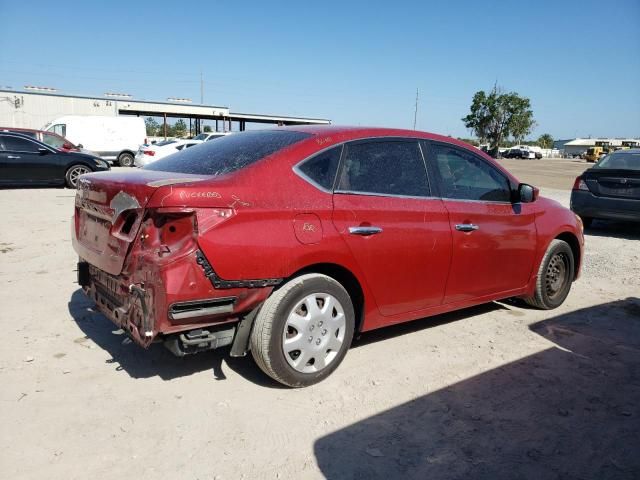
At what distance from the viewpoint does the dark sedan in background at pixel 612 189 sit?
876 cm

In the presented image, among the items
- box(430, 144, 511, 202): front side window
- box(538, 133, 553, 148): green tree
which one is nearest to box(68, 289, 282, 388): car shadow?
box(430, 144, 511, 202): front side window

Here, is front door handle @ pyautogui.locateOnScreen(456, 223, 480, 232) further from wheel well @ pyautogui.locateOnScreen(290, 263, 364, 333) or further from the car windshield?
the car windshield

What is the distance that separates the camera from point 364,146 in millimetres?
3682

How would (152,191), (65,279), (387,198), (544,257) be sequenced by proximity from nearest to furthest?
(152,191)
(387,198)
(544,257)
(65,279)

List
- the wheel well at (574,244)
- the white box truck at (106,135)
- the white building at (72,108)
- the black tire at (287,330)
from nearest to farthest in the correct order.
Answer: the black tire at (287,330)
the wheel well at (574,244)
the white box truck at (106,135)
the white building at (72,108)

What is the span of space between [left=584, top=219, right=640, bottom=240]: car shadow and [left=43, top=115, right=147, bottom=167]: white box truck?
19987 millimetres

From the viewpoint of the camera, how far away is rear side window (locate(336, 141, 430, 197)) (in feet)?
11.7

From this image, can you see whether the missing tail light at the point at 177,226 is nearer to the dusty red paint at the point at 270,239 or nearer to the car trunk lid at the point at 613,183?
the dusty red paint at the point at 270,239

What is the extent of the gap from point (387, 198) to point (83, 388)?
7.73 ft

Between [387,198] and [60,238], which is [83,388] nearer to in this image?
[387,198]

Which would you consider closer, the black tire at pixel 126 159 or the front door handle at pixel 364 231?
the front door handle at pixel 364 231

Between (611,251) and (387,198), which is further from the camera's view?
(611,251)

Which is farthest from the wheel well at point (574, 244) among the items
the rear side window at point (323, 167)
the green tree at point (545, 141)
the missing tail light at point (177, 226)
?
the green tree at point (545, 141)

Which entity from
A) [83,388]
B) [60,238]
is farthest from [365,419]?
[60,238]
